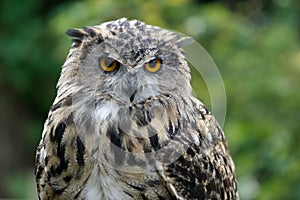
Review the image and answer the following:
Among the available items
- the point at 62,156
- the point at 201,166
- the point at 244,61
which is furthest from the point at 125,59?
the point at 244,61

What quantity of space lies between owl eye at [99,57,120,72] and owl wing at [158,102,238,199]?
432 millimetres

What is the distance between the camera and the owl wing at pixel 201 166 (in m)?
3.39

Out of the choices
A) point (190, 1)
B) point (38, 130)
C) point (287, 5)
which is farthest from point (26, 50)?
point (287, 5)

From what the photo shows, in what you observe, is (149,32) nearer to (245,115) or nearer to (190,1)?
(245,115)

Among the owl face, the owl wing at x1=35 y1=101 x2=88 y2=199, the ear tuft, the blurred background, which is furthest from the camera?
the blurred background

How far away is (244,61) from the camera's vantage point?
609cm

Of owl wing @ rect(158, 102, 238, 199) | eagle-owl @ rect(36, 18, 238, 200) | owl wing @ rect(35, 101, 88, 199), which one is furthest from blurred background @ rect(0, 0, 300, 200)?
owl wing @ rect(35, 101, 88, 199)

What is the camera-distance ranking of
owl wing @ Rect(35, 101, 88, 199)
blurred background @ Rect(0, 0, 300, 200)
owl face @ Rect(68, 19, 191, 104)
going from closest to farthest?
owl face @ Rect(68, 19, 191, 104) < owl wing @ Rect(35, 101, 88, 199) < blurred background @ Rect(0, 0, 300, 200)

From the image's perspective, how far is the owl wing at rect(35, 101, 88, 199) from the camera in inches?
130

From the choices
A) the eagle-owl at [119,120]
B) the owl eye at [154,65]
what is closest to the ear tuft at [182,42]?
the eagle-owl at [119,120]

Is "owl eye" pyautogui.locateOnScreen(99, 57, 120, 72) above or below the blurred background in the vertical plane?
below

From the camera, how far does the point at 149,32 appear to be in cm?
329

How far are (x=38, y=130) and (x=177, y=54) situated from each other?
17.0 ft

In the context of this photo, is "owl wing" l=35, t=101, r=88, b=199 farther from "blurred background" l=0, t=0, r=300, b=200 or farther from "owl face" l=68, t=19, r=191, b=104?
"blurred background" l=0, t=0, r=300, b=200
